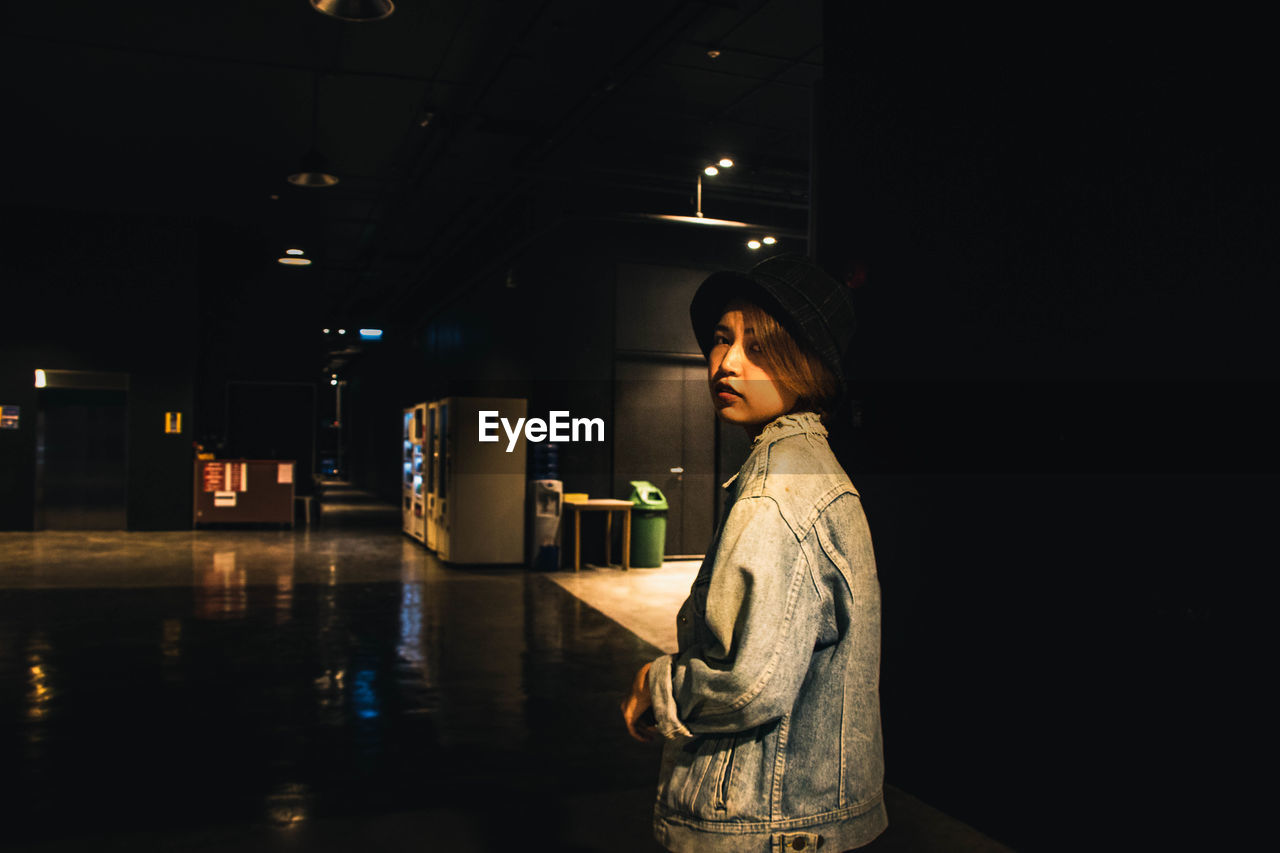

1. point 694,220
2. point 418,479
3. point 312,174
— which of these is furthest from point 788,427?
point 418,479

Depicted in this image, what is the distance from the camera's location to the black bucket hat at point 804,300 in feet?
4.43

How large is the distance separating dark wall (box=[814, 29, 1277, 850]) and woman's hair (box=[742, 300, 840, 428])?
1.37 metres

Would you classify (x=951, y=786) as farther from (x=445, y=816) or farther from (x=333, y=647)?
(x=333, y=647)

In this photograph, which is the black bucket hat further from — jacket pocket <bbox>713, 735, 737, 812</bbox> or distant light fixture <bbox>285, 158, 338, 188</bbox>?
distant light fixture <bbox>285, 158, 338, 188</bbox>

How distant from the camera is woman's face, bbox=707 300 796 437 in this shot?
140 centimetres

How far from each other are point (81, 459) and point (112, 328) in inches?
70.4

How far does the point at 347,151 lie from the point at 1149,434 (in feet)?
29.2

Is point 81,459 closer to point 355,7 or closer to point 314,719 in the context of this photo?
point 355,7

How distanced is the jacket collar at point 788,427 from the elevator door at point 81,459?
13136mm

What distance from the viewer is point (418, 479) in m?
11.9

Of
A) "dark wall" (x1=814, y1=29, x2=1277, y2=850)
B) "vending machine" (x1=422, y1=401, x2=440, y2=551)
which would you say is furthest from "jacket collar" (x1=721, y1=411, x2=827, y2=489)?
"vending machine" (x1=422, y1=401, x2=440, y2=551)

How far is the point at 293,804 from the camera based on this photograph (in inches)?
134

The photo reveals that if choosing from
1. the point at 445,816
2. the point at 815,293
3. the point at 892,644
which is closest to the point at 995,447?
the point at 892,644

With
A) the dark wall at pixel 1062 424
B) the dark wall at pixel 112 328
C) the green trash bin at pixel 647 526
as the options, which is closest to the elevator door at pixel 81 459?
the dark wall at pixel 112 328
